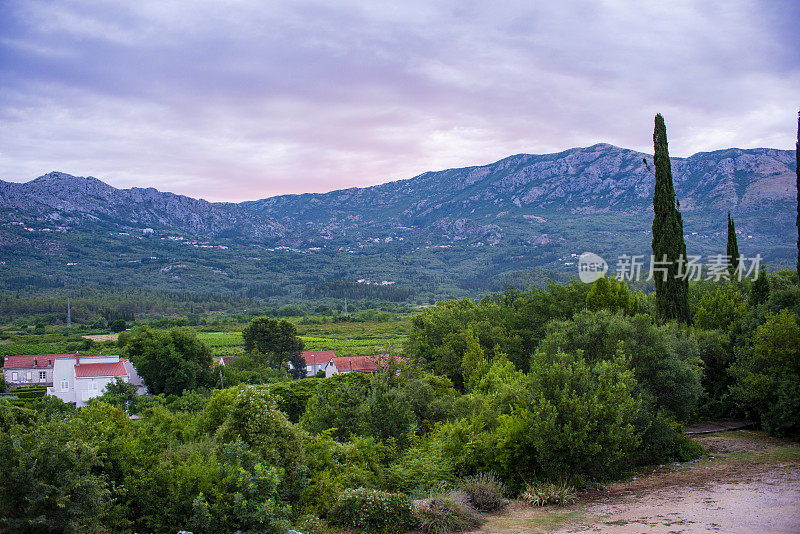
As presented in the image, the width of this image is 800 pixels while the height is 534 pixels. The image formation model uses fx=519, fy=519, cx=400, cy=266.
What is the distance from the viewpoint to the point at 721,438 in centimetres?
1950

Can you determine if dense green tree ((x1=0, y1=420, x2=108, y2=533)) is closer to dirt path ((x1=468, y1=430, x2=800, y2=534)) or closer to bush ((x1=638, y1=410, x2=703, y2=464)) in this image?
dirt path ((x1=468, y1=430, x2=800, y2=534))

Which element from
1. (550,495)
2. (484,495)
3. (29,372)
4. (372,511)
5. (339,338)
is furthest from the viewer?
(339,338)

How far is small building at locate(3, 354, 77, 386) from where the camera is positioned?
188 ft

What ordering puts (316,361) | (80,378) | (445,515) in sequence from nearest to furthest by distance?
(445,515)
(80,378)
(316,361)

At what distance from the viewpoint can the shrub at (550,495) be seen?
12.9m

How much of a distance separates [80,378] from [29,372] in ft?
45.9

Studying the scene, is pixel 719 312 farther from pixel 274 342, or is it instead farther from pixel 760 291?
pixel 274 342

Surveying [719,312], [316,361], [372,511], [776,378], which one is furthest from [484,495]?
[316,361]

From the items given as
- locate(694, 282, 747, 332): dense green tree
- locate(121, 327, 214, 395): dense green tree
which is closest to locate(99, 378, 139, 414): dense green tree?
locate(121, 327, 214, 395): dense green tree

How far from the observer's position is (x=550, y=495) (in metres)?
13.0

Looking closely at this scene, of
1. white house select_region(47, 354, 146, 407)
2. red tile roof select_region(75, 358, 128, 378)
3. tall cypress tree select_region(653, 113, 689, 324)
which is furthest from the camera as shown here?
red tile roof select_region(75, 358, 128, 378)

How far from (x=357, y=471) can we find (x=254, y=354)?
52.7 metres

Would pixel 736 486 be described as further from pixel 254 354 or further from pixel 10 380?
pixel 10 380

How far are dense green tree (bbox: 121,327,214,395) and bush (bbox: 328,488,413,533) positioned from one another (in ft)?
153
